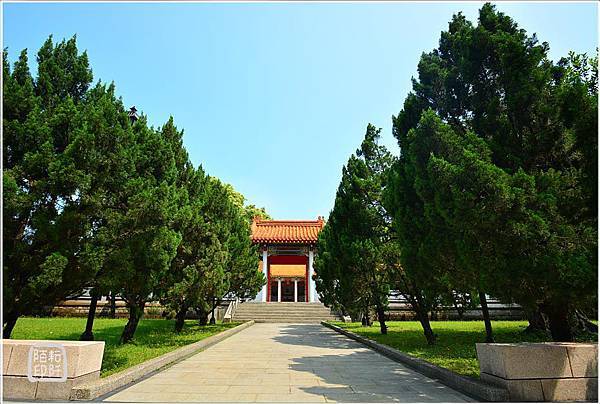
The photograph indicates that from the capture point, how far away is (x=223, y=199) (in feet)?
51.8

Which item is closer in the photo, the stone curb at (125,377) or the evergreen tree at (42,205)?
the stone curb at (125,377)

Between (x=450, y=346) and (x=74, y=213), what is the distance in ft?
29.8

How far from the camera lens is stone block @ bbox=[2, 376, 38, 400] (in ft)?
17.0

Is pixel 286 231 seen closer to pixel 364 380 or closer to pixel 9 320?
pixel 364 380

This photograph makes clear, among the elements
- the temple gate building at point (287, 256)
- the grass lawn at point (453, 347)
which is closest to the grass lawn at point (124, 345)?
the grass lawn at point (453, 347)

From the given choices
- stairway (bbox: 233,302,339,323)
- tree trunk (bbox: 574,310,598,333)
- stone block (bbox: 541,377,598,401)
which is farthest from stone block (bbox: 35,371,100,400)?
stairway (bbox: 233,302,339,323)

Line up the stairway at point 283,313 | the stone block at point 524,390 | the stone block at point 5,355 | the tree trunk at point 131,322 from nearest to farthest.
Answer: the stone block at point 524,390, the stone block at point 5,355, the tree trunk at point 131,322, the stairway at point 283,313

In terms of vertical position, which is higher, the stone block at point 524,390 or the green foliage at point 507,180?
the green foliage at point 507,180

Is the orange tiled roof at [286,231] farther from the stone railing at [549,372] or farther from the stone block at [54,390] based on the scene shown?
the stone block at [54,390]

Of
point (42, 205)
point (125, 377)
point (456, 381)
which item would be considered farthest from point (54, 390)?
point (456, 381)

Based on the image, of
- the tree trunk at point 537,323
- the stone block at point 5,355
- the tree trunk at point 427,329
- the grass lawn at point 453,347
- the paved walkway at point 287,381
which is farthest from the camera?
the tree trunk at point 537,323

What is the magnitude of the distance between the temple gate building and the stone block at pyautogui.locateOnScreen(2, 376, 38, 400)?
2185 cm

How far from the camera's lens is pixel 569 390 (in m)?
4.97

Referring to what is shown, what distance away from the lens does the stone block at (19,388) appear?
5172 millimetres
